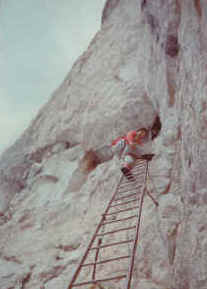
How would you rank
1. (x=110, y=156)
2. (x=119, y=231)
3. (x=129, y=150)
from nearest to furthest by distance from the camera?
(x=119, y=231)
(x=129, y=150)
(x=110, y=156)

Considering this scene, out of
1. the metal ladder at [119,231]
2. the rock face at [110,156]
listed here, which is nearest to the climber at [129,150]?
the metal ladder at [119,231]

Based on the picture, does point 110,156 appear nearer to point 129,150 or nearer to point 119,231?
point 129,150

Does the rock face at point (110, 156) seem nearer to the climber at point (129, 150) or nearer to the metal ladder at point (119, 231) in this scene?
the metal ladder at point (119, 231)

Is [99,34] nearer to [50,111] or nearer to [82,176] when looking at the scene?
[50,111]

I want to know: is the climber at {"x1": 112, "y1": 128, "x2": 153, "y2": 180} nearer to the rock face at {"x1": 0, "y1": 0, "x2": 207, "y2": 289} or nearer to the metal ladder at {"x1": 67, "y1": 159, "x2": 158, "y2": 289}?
the metal ladder at {"x1": 67, "y1": 159, "x2": 158, "y2": 289}

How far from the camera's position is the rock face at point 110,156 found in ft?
9.76

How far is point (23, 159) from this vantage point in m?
8.25

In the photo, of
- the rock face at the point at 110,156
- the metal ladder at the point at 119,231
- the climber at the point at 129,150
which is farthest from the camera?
the climber at the point at 129,150

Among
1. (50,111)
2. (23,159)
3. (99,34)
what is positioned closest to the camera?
(23,159)

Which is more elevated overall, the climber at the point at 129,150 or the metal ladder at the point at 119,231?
the climber at the point at 129,150

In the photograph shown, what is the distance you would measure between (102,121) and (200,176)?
4009 millimetres

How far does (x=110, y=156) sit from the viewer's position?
6.41 m

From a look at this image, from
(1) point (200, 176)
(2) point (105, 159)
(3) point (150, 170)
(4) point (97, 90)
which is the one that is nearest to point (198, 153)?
(1) point (200, 176)

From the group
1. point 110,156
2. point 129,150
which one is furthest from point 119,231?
point 110,156
